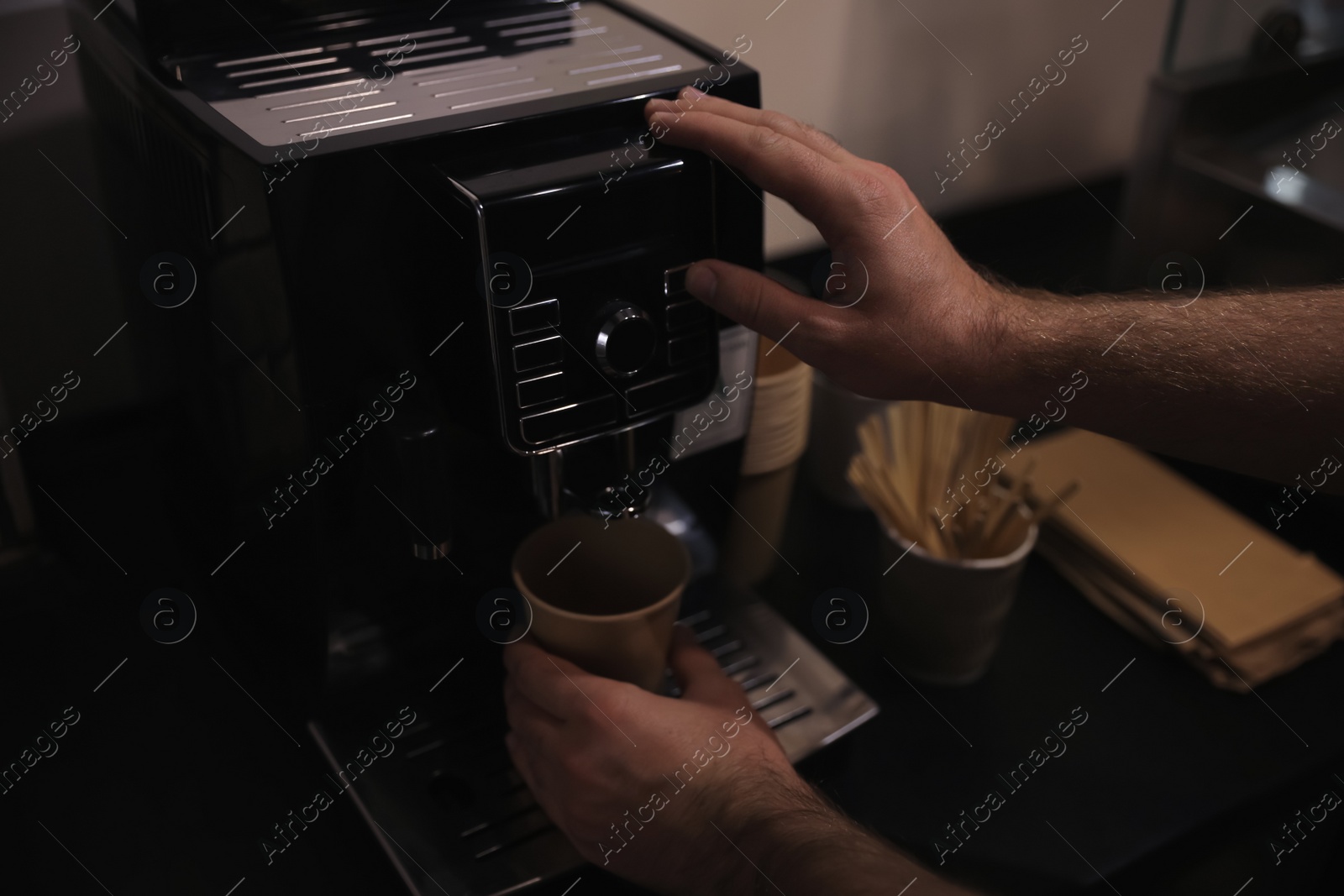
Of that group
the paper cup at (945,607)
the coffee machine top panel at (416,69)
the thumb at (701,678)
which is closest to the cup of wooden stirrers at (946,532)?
the paper cup at (945,607)

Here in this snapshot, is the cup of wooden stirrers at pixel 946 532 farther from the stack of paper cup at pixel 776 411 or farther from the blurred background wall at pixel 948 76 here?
the blurred background wall at pixel 948 76

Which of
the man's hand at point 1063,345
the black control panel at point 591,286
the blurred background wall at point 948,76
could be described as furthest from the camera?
the blurred background wall at point 948,76

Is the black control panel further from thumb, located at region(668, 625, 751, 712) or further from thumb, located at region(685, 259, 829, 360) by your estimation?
thumb, located at region(668, 625, 751, 712)

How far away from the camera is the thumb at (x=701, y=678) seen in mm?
610

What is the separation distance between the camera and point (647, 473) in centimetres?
62

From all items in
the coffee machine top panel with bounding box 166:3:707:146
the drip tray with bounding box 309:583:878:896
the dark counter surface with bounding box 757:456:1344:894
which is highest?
the coffee machine top panel with bounding box 166:3:707:146

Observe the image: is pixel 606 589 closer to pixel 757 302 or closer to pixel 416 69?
pixel 757 302

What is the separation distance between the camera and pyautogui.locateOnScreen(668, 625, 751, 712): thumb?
0.61 m

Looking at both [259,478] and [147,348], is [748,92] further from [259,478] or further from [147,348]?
[147,348]

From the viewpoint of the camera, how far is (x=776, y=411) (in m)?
0.84

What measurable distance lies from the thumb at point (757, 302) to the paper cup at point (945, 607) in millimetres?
164

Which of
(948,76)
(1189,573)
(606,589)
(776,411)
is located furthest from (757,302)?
(948,76)

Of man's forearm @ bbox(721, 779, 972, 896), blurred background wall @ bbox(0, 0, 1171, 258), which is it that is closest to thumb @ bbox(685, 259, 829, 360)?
man's forearm @ bbox(721, 779, 972, 896)

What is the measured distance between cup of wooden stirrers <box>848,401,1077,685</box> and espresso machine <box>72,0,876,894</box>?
0.23 feet
